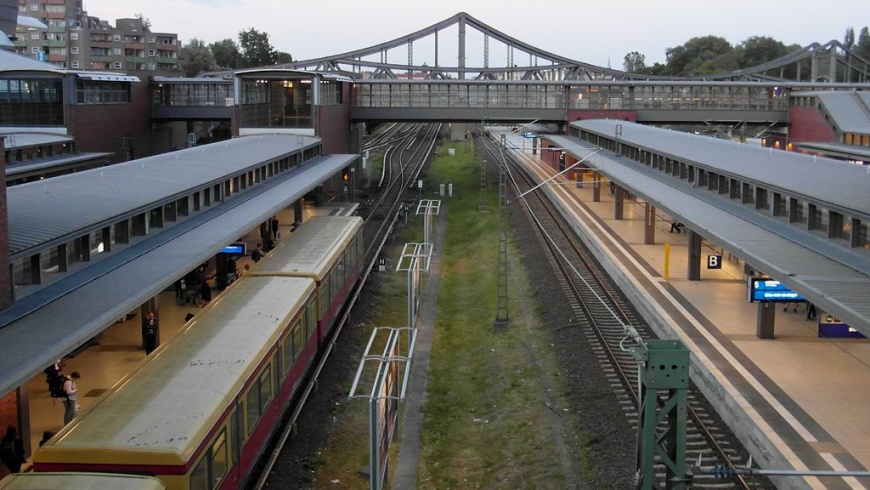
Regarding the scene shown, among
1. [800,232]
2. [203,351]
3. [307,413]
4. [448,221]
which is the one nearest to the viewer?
[203,351]

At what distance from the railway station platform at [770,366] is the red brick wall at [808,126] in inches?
1358

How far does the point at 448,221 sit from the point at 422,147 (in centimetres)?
4192

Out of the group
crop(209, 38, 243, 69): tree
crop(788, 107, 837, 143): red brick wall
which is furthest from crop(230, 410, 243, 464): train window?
crop(209, 38, 243, 69): tree

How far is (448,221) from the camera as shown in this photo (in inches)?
1789

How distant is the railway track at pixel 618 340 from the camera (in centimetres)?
1386

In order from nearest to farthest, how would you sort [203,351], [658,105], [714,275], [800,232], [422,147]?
[203,351]
[800,232]
[714,275]
[658,105]
[422,147]

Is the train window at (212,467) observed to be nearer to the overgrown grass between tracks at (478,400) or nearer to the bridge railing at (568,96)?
the overgrown grass between tracks at (478,400)

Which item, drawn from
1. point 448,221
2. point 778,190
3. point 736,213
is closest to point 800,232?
point 778,190

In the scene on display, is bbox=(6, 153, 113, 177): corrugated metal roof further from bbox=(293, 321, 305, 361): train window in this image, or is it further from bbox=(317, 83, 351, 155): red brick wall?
bbox=(293, 321, 305, 361): train window

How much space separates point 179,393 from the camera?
1152 cm

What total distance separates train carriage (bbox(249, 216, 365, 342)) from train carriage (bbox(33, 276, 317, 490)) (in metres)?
2.44

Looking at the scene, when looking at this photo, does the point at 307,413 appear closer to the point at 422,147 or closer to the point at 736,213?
the point at 736,213

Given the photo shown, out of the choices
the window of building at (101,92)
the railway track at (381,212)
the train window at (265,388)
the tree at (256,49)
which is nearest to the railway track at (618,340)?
the train window at (265,388)

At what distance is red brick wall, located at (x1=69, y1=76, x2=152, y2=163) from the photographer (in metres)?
46.7
